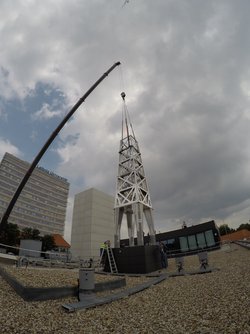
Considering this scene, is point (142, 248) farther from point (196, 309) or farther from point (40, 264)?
point (196, 309)

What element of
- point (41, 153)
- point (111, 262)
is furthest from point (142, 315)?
point (111, 262)

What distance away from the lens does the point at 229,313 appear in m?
5.52

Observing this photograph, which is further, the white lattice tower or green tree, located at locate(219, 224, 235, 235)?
green tree, located at locate(219, 224, 235, 235)

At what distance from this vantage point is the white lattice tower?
21.5 metres

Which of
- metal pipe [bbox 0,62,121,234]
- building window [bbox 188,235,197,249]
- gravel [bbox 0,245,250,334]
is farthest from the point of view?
building window [bbox 188,235,197,249]

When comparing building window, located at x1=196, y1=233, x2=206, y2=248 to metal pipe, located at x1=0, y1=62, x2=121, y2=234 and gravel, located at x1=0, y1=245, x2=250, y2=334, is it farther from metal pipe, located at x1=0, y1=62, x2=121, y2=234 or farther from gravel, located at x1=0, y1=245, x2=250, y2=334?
metal pipe, located at x1=0, y1=62, x2=121, y2=234

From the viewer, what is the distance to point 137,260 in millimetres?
17297

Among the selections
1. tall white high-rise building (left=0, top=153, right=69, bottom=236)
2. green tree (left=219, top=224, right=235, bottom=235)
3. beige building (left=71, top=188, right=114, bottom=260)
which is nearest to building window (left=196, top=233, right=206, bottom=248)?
beige building (left=71, top=188, right=114, bottom=260)

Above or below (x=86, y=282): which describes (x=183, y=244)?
above

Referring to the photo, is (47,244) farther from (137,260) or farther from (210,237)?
(137,260)

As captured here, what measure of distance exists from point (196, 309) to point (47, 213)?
133m

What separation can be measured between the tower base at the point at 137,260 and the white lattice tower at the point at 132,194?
1.90 meters

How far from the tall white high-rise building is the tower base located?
104385 mm

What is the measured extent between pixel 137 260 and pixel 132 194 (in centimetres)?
726
